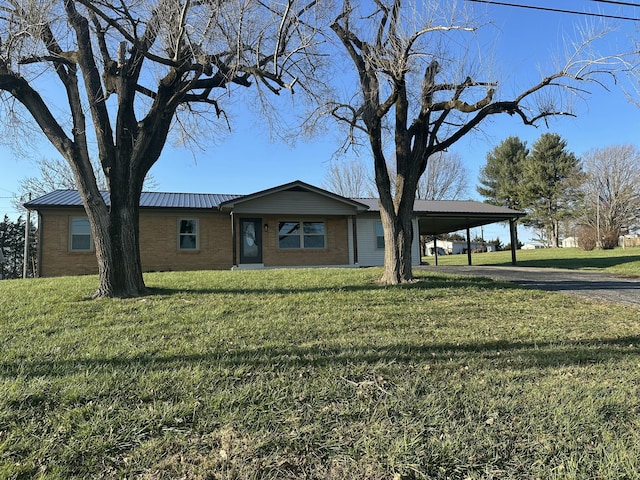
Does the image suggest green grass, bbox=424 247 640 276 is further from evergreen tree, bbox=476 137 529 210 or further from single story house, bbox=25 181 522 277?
evergreen tree, bbox=476 137 529 210

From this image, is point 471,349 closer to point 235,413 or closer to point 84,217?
point 235,413

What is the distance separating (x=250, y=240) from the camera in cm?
1614

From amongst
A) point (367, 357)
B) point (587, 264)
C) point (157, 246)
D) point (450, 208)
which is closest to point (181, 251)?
point (157, 246)

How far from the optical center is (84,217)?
46.9 feet

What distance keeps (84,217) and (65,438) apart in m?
13.7

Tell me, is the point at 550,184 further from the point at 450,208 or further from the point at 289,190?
the point at 289,190

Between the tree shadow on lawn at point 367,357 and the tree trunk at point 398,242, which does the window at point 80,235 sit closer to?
the tree trunk at point 398,242

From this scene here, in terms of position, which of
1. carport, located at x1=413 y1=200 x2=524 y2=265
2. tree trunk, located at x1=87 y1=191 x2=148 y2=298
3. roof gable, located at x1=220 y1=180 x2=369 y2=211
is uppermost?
roof gable, located at x1=220 y1=180 x2=369 y2=211

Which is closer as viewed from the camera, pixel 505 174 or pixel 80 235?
pixel 80 235

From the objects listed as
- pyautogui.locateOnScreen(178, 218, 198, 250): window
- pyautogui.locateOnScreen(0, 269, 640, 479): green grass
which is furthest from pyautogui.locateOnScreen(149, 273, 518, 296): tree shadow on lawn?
pyautogui.locateOnScreen(178, 218, 198, 250): window

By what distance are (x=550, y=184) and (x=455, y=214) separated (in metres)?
30.4

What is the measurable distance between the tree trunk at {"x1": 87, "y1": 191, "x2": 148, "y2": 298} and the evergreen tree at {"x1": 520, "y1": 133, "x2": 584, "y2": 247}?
42576mm

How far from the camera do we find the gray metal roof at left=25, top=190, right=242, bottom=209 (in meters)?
13.8

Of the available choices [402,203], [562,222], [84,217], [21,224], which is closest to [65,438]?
[402,203]
